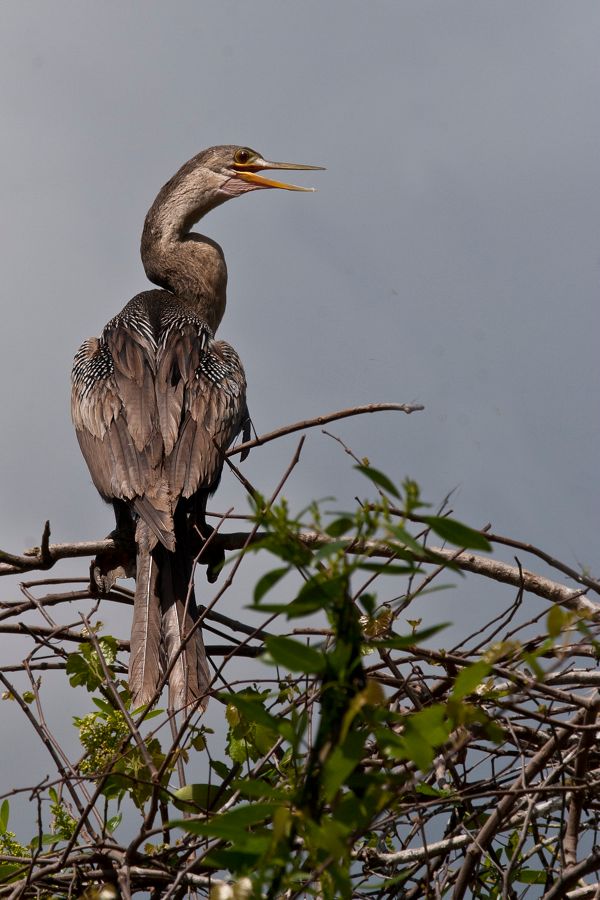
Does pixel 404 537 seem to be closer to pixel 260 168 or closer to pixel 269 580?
pixel 269 580

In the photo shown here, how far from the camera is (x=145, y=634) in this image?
3.84 meters

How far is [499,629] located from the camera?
119 inches

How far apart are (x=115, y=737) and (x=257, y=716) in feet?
4.83

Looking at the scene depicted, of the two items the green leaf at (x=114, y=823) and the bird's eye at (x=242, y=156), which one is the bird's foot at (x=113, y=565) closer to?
the green leaf at (x=114, y=823)

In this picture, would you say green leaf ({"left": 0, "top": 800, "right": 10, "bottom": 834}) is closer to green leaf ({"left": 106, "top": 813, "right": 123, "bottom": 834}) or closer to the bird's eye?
green leaf ({"left": 106, "top": 813, "right": 123, "bottom": 834})

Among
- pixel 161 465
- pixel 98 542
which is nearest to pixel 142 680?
pixel 98 542

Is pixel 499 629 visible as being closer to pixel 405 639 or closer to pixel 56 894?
pixel 56 894

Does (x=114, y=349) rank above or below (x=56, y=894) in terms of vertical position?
above

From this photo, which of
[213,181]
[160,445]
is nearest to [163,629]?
[160,445]

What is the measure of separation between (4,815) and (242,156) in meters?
5.41

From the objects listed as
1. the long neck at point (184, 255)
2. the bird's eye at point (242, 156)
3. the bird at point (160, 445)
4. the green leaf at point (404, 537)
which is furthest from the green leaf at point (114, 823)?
the bird's eye at point (242, 156)

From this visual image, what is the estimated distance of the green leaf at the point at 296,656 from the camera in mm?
1104

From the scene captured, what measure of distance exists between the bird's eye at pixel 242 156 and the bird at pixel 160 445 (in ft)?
5.96

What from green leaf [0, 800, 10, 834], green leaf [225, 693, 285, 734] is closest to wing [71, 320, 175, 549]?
green leaf [0, 800, 10, 834]
